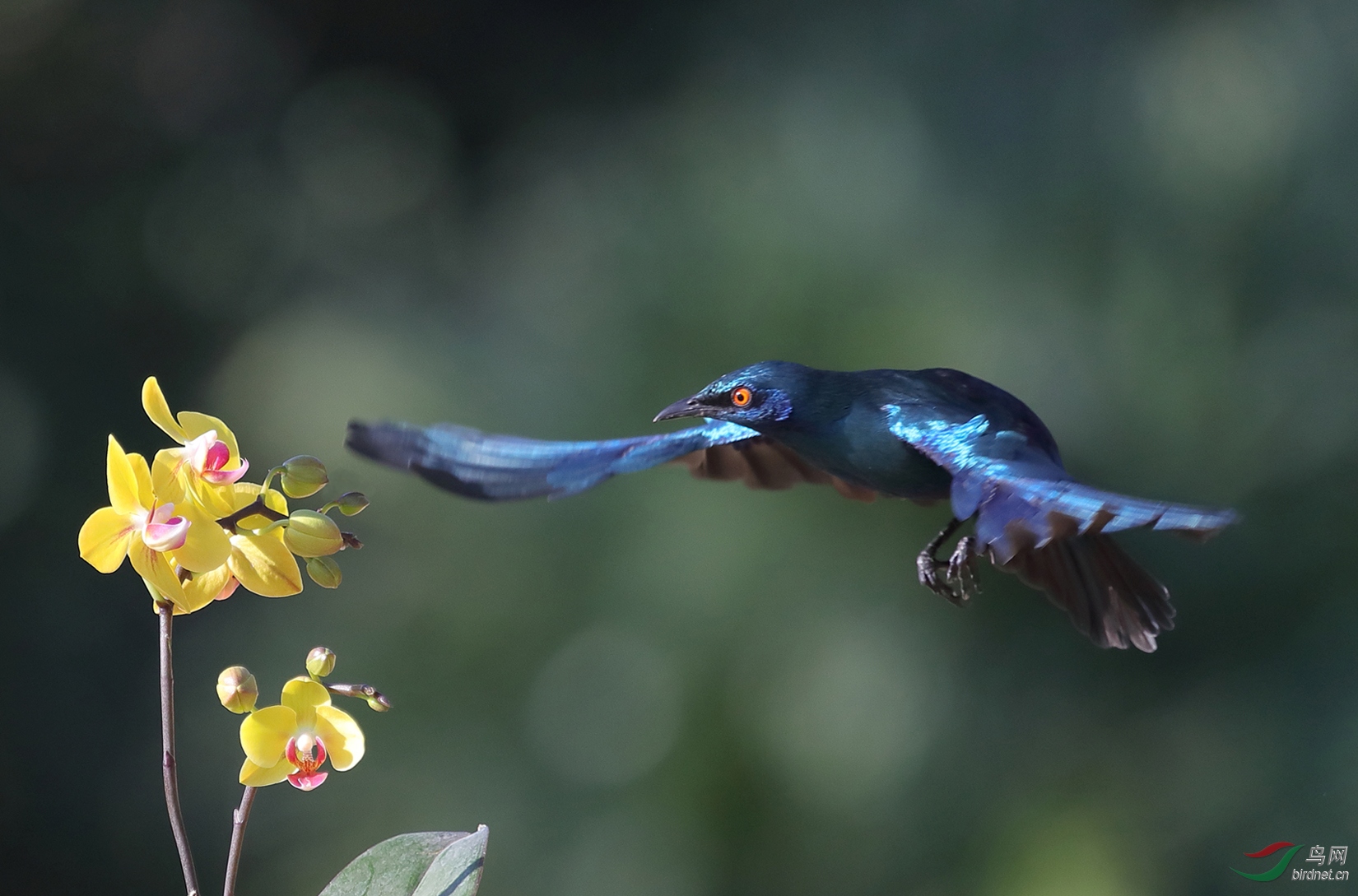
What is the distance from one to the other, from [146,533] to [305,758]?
10 cm

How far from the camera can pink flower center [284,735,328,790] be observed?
0.46 m

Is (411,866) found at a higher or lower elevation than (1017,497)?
lower

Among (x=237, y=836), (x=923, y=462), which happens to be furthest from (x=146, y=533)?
(x=923, y=462)

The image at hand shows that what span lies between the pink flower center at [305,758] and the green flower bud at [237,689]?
22mm

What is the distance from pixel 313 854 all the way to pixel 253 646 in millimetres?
310

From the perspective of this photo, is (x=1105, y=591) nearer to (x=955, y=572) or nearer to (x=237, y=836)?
(x=955, y=572)

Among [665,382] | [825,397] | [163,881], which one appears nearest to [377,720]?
[163,881]

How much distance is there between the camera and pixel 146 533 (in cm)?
42

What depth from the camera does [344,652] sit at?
177cm

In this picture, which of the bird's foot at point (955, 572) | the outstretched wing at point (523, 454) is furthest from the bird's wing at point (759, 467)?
the bird's foot at point (955, 572)

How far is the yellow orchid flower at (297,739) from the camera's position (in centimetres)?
45

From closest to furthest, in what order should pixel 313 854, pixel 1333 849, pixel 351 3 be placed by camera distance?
pixel 1333 849 → pixel 313 854 → pixel 351 3

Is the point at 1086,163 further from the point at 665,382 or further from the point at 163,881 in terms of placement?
the point at 163,881

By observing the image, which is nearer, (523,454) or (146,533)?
(146,533)
